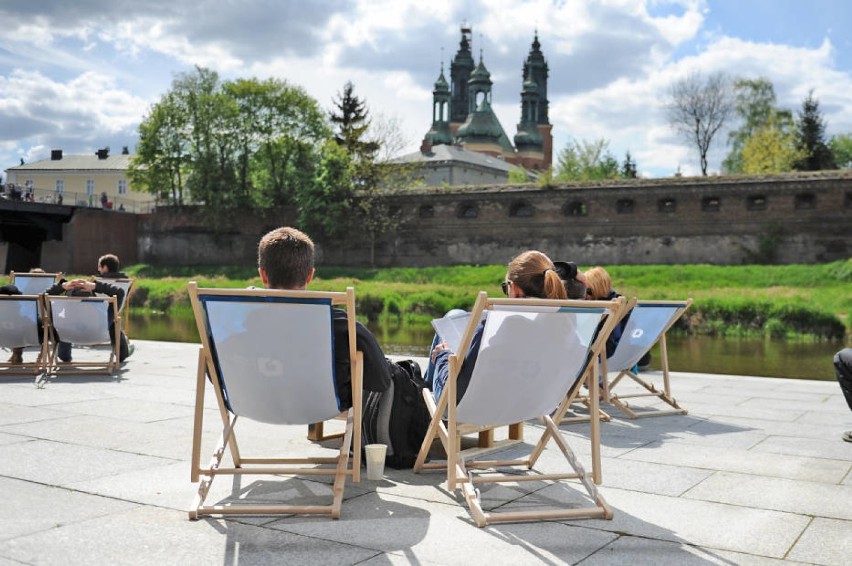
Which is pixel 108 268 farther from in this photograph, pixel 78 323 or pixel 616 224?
pixel 616 224

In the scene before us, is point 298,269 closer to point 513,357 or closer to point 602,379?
point 513,357

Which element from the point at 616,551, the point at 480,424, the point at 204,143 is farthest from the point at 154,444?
the point at 204,143

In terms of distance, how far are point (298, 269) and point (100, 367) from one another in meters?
5.59

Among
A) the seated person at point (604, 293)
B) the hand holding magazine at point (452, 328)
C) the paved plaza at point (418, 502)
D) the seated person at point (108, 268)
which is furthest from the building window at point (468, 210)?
the hand holding magazine at point (452, 328)

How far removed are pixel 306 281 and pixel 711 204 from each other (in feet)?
113

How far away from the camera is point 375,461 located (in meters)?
3.90

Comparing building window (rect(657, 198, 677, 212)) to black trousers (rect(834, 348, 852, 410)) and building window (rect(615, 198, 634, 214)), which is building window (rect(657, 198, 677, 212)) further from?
black trousers (rect(834, 348, 852, 410))

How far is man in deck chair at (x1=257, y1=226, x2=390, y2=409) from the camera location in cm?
354

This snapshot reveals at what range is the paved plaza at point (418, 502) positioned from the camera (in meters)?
2.85

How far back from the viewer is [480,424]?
3.63 meters

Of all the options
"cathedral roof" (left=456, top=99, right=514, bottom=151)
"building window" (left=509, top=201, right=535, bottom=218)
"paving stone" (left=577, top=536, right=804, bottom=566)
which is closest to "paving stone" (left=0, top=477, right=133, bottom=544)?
"paving stone" (left=577, top=536, right=804, bottom=566)

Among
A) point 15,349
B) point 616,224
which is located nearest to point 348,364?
point 15,349

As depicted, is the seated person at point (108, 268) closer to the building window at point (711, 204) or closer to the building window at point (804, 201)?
the building window at point (711, 204)

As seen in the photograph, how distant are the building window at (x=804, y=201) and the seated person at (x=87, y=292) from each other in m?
31.1
